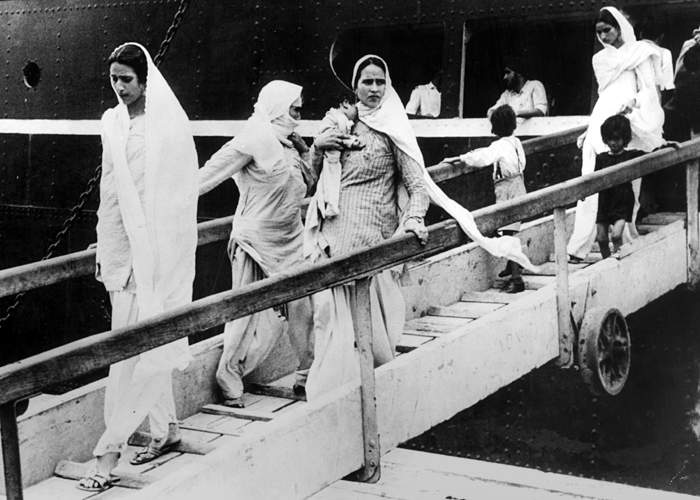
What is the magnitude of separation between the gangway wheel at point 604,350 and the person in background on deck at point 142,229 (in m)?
2.06

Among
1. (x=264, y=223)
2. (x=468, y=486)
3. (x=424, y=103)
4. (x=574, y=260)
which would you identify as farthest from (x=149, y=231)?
(x=424, y=103)

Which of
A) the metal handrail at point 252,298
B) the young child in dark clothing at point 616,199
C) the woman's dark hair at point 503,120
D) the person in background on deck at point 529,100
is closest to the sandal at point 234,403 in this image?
the metal handrail at point 252,298

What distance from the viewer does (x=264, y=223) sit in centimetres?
442

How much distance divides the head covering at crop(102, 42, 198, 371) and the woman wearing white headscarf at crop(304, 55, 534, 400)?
624 mm

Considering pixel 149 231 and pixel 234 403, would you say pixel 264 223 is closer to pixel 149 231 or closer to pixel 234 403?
pixel 234 403

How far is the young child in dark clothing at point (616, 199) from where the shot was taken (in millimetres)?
5480

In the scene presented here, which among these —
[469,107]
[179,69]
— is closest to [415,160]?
[179,69]

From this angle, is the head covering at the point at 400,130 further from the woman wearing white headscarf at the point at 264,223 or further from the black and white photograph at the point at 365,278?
the woman wearing white headscarf at the point at 264,223

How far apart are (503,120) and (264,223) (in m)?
2.05

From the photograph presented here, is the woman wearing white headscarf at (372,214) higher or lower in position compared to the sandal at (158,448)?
higher

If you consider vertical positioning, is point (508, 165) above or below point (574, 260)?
above

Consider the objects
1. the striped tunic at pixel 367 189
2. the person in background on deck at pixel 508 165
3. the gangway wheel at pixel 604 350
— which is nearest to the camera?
the striped tunic at pixel 367 189

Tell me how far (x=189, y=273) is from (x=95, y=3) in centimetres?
603

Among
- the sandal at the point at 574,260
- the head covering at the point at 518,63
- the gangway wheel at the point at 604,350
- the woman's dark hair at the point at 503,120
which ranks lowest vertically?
the gangway wheel at the point at 604,350
